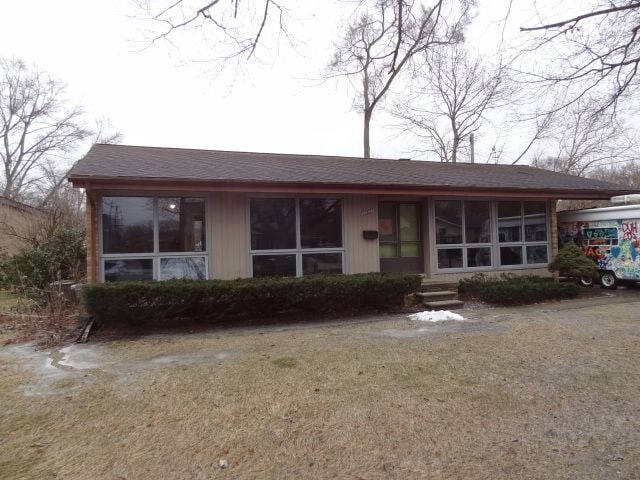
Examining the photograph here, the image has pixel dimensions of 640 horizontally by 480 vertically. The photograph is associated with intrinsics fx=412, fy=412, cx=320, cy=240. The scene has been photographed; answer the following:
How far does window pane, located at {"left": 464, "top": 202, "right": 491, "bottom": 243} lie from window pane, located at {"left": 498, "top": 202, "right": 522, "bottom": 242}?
364mm

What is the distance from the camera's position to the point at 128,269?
7.87 metres

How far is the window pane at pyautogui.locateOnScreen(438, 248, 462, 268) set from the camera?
10.2 metres

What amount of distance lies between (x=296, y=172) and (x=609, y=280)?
29.0ft

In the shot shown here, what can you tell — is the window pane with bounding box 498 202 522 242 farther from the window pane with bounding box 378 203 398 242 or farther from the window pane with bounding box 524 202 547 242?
the window pane with bounding box 378 203 398 242

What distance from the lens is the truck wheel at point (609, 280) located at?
10874 millimetres

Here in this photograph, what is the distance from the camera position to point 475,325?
693 centimetres

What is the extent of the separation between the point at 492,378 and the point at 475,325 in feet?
8.98

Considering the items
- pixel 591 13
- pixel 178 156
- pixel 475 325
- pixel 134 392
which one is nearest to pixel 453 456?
pixel 134 392

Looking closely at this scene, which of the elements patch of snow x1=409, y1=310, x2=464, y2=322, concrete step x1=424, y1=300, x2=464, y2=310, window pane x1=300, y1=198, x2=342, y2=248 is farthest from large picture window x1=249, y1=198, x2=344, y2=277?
patch of snow x1=409, y1=310, x2=464, y2=322

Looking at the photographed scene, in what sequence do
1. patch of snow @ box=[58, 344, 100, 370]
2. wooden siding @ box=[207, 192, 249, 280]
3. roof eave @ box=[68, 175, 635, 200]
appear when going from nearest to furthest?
1. patch of snow @ box=[58, 344, 100, 370]
2. roof eave @ box=[68, 175, 635, 200]
3. wooden siding @ box=[207, 192, 249, 280]

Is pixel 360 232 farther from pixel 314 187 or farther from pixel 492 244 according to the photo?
pixel 492 244

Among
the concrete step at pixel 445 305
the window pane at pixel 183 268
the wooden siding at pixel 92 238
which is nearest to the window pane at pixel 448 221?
the concrete step at pixel 445 305

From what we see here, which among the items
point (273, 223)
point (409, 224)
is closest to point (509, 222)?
point (409, 224)

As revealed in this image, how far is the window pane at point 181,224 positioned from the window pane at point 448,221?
18.6 feet
